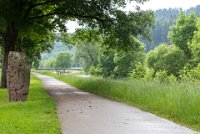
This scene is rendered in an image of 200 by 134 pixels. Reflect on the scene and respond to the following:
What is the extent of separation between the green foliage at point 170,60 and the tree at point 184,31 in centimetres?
135

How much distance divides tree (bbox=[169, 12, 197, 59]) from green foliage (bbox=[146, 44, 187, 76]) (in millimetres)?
1348

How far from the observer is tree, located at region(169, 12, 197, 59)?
7950cm

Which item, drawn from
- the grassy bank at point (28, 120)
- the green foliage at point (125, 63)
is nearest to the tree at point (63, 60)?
the green foliage at point (125, 63)

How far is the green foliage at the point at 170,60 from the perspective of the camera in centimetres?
7931

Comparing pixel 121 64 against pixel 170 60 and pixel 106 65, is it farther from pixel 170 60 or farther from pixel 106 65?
pixel 106 65

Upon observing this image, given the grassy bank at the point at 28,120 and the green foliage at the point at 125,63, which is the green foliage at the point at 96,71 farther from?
the grassy bank at the point at 28,120

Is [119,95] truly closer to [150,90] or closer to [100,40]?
[150,90]

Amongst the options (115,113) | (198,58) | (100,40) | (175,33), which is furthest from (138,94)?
(175,33)

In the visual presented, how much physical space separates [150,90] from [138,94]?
81cm

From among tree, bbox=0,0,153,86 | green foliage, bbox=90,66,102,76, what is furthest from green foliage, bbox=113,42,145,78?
tree, bbox=0,0,153,86

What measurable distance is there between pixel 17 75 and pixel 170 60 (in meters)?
65.5

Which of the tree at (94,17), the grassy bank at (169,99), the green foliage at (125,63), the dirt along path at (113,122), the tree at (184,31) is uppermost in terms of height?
the tree at (184,31)

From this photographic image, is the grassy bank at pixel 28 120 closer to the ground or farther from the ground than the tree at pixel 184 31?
closer to the ground

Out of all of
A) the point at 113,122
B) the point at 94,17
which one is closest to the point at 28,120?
the point at 113,122
